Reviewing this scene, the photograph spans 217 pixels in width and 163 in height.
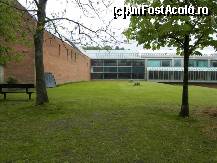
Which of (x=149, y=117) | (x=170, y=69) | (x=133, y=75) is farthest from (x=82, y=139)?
(x=133, y=75)

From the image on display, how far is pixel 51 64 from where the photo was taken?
41750 millimetres

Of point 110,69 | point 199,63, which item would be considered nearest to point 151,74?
point 199,63

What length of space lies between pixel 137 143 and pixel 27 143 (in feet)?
8.58

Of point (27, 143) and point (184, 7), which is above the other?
point (184, 7)

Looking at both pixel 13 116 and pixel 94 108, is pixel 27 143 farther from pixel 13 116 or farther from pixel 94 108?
pixel 94 108

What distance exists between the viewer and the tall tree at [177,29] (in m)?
13.6

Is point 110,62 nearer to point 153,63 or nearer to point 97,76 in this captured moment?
point 97,76

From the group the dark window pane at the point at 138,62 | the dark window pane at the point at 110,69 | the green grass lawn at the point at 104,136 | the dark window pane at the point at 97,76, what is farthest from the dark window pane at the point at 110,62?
the green grass lawn at the point at 104,136

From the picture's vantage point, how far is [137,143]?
9.80 meters

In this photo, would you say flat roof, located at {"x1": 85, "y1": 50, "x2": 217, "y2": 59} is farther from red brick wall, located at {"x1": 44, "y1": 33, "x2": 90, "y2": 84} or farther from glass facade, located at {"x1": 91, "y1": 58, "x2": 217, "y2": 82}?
red brick wall, located at {"x1": 44, "y1": 33, "x2": 90, "y2": 84}

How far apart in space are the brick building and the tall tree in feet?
12.3

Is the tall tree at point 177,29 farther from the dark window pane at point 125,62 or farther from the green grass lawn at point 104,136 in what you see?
the dark window pane at point 125,62

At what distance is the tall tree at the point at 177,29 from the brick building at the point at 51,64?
12.3ft

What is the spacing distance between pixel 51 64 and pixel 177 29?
2932 cm
